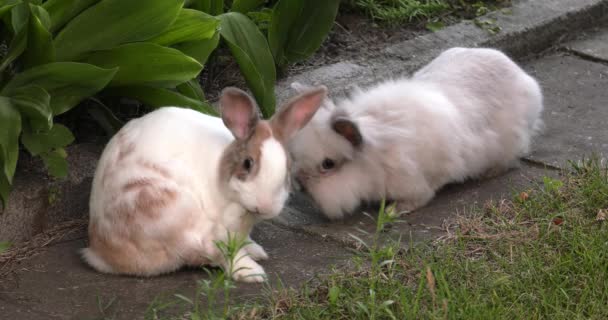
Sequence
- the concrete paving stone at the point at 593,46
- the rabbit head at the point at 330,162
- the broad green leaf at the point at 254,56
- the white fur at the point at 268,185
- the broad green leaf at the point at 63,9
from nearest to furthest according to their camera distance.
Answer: the white fur at the point at 268,185, the broad green leaf at the point at 63,9, the rabbit head at the point at 330,162, the broad green leaf at the point at 254,56, the concrete paving stone at the point at 593,46

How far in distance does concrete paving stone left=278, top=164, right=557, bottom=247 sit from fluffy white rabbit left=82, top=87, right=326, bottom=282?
21.4 inches

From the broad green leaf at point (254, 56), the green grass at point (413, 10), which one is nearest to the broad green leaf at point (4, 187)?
the broad green leaf at point (254, 56)

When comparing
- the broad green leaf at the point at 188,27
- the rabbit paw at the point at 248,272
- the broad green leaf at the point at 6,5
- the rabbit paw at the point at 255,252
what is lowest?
the rabbit paw at the point at 255,252

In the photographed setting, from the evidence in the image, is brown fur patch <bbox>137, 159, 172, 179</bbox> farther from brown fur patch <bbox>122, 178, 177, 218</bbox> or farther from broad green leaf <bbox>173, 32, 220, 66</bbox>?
broad green leaf <bbox>173, 32, 220, 66</bbox>

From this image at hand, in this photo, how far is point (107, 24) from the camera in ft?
12.1

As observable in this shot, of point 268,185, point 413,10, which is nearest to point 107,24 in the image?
point 268,185

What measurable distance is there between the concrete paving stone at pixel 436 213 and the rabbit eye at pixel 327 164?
23 centimetres

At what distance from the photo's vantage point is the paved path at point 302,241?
345 centimetres

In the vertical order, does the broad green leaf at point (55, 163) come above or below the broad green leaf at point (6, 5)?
below

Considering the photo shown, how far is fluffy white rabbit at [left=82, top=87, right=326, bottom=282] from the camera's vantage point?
3.45m

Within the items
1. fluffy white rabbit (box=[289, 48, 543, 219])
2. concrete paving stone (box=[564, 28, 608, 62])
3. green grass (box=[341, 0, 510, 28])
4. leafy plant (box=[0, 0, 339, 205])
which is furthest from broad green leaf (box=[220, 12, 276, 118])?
concrete paving stone (box=[564, 28, 608, 62])

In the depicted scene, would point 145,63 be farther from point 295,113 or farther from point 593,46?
point 593,46

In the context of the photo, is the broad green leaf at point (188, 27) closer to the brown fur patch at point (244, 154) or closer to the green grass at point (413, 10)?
the brown fur patch at point (244, 154)

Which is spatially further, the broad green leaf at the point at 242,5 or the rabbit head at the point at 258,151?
the broad green leaf at the point at 242,5
